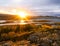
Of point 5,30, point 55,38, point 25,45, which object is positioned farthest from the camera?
point 5,30

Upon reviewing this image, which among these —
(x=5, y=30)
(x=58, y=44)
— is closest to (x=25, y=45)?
(x=58, y=44)

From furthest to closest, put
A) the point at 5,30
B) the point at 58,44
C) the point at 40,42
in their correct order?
the point at 5,30, the point at 40,42, the point at 58,44

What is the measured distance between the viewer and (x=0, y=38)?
20734 millimetres

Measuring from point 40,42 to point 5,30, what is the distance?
10984mm

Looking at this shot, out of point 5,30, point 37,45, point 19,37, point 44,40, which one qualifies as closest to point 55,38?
point 44,40

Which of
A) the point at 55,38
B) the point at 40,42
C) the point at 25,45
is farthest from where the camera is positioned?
the point at 55,38

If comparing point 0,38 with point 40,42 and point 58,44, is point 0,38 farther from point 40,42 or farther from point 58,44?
point 58,44

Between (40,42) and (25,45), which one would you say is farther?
(40,42)

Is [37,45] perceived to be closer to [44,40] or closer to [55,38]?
[44,40]

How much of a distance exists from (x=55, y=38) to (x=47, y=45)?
301 cm

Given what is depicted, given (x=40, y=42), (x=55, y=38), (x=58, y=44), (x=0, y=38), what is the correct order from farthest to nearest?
(x=0, y=38)
(x=55, y=38)
(x=40, y=42)
(x=58, y=44)

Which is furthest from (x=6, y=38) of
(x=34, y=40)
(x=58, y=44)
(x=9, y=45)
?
(x=58, y=44)

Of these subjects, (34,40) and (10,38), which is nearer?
(34,40)

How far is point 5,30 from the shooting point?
2703cm
